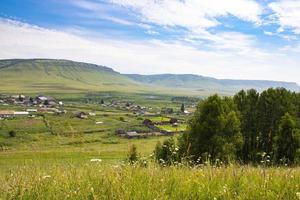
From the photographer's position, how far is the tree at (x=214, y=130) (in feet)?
110

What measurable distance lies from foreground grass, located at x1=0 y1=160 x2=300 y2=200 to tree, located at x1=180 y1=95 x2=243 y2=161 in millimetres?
26303

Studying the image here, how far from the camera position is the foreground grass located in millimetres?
5523

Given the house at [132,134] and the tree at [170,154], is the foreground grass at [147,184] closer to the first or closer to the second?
the tree at [170,154]

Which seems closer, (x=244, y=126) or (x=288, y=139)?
(x=288, y=139)

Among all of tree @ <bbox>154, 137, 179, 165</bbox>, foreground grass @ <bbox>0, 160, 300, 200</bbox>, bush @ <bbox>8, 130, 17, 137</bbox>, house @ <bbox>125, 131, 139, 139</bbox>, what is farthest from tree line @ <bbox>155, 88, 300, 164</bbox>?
bush @ <bbox>8, 130, 17, 137</bbox>

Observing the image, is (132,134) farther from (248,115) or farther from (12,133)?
(248,115)

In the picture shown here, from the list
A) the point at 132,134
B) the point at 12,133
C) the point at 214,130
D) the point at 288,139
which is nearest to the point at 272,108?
the point at 288,139

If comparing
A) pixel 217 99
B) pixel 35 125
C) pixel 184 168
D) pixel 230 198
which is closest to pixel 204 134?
pixel 217 99

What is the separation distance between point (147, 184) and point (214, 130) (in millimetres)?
29124

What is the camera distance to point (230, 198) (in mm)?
5484

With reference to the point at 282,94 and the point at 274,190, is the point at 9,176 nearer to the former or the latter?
the point at 274,190

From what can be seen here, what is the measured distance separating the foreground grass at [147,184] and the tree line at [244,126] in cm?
2038

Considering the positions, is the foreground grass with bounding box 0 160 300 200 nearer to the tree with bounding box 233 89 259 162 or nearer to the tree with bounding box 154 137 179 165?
the tree with bounding box 154 137 179 165

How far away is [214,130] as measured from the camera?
3453cm
